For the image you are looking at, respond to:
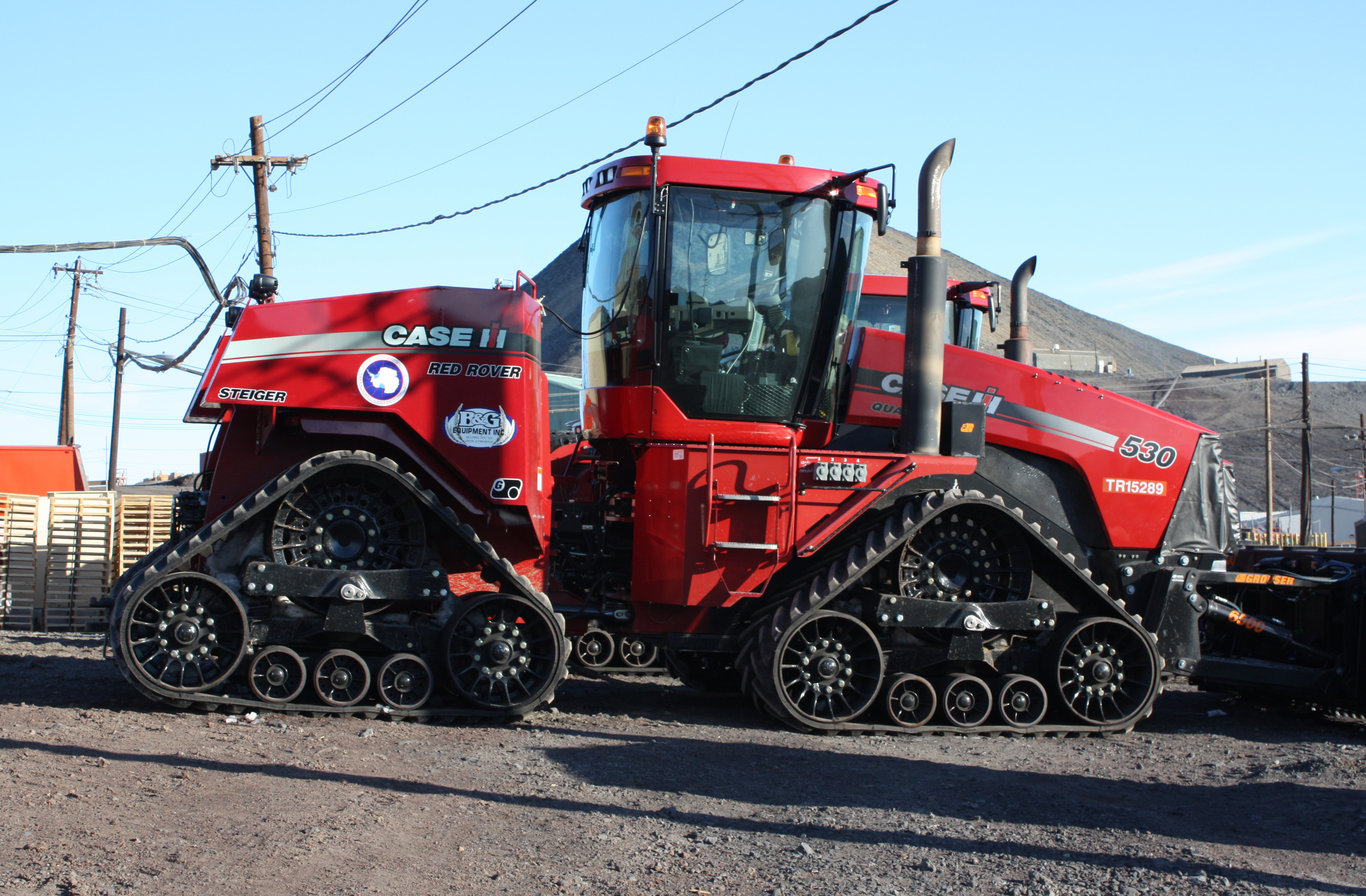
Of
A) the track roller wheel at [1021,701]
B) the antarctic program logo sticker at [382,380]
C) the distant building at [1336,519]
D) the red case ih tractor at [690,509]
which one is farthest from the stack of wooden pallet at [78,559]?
the distant building at [1336,519]

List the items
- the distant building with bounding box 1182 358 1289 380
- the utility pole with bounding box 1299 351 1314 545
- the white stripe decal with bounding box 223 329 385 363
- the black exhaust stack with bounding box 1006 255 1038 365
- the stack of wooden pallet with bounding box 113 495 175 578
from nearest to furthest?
the white stripe decal with bounding box 223 329 385 363, the black exhaust stack with bounding box 1006 255 1038 365, the stack of wooden pallet with bounding box 113 495 175 578, the utility pole with bounding box 1299 351 1314 545, the distant building with bounding box 1182 358 1289 380

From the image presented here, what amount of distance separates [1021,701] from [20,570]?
12075 mm

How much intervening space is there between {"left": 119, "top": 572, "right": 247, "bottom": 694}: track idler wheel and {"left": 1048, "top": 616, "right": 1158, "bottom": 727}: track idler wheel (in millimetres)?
5104

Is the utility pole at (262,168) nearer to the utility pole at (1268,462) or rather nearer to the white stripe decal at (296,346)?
the white stripe decal at (296,346)

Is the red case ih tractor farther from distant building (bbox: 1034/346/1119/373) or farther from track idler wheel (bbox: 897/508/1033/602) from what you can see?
distant building (bbox: 1034/346/1119/373)

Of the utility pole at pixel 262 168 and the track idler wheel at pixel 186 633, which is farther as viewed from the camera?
the utility pole at pixel 262 168

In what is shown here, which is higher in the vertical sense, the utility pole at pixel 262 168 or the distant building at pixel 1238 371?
the distant building at pixel 1238 371

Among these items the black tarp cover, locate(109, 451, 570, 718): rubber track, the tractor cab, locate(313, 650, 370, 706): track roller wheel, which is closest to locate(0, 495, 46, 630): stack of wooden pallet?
locate(109, 451, 570, 718): rubber track

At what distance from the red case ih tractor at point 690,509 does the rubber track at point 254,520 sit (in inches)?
1.1

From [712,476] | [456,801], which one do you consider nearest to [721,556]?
[712,476]

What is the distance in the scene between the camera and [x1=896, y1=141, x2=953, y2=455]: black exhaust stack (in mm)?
7203

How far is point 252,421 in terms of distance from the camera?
704cm

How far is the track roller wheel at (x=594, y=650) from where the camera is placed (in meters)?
9.36

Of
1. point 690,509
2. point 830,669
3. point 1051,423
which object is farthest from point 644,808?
point 1051,423
